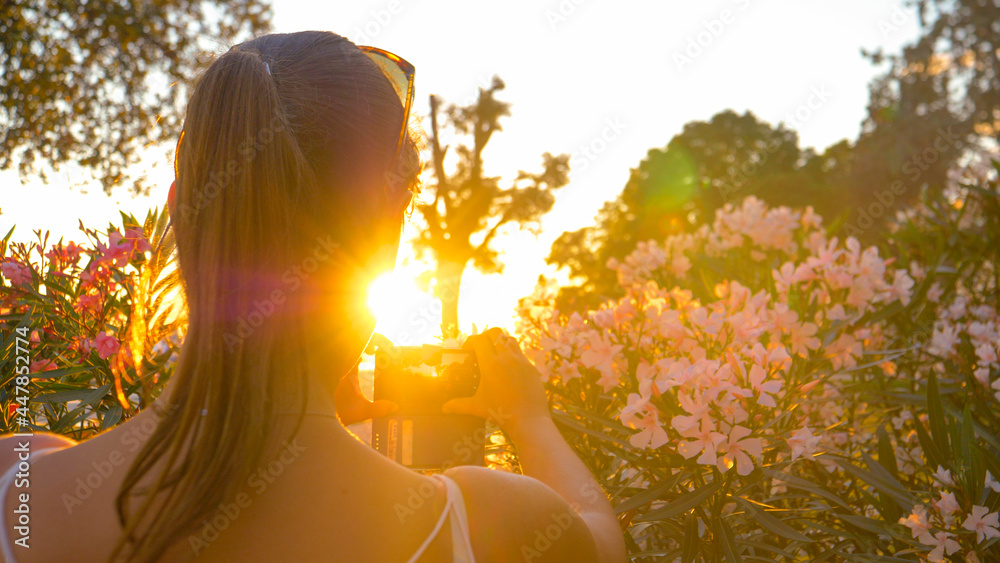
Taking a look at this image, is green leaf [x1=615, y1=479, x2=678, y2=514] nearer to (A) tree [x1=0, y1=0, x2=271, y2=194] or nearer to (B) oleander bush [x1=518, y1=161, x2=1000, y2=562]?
(B) oleander bush [x1=518, y1=161, x2=1000, y2=562]

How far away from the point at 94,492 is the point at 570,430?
42.5 inches

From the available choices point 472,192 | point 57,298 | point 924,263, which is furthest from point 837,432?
point 472,192

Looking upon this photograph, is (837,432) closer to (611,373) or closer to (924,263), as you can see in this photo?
(611,373)

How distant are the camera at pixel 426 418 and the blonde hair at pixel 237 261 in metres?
0.37

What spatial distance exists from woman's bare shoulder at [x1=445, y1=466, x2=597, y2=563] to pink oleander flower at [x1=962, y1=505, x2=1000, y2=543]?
120 centimetres

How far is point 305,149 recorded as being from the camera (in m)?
0.70

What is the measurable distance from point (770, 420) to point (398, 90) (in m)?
1.07

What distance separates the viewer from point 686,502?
1332mm

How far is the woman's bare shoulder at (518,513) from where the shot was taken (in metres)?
0.69

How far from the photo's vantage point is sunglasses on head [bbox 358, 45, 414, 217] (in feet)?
2.50

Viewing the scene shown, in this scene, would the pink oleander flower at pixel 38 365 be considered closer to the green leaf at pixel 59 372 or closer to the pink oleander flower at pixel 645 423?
the green leaf at pixel 59 372

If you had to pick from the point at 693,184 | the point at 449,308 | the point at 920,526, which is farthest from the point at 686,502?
the point at 693,184

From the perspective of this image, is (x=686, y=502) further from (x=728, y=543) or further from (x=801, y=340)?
(x=801, y=340)

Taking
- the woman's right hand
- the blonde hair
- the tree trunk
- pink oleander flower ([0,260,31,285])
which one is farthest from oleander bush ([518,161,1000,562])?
pink oleander flower ([0,260,31,285])
